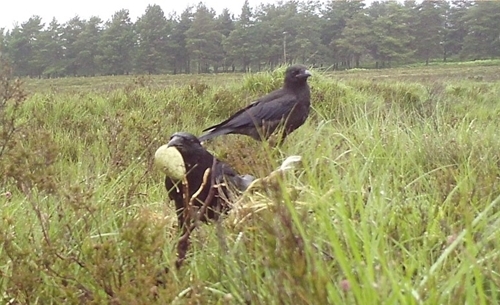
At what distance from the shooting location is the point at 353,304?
1107mm

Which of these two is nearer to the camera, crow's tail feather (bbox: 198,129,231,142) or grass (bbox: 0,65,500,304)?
grass (bbox: 0,65,500,304)

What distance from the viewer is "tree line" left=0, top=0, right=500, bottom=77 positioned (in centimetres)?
5122

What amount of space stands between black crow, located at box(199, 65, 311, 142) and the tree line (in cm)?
4496

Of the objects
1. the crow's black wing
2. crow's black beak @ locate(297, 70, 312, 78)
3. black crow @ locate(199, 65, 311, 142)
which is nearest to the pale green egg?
black crow @ locate(199, 65, 311, 142)

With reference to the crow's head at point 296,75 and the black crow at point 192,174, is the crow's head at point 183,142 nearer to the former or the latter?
the black crow at point 192,174

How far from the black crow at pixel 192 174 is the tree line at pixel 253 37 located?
1857 inches

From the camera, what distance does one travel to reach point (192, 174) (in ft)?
7.04

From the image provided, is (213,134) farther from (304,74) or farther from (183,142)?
(183,142)

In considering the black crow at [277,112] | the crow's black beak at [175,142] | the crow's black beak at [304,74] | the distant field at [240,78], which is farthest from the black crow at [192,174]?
Answer: the distant field at [240,78]

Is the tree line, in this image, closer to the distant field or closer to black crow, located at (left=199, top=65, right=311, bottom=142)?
the distant field

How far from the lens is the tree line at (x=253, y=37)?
51.2 metres

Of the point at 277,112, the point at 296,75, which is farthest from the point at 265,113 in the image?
the point at 296,75

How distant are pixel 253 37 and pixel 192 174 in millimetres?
49454

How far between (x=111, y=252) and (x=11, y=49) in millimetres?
59246
